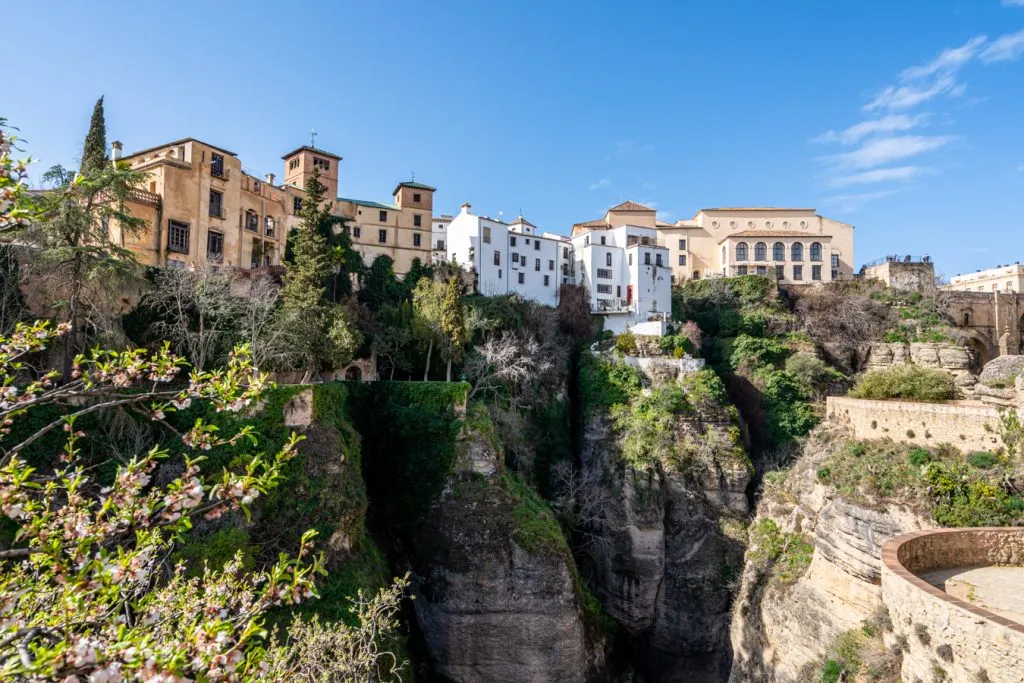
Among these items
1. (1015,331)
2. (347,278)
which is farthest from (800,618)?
(1015,331)

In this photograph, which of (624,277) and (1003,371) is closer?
(1003,371)

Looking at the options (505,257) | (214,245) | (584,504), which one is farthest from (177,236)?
(584,504)

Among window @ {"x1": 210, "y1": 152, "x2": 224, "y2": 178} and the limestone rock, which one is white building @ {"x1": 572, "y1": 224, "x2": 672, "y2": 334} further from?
window @ {"x1": 210, "y1": 152, "x2": 224, "y2": 178}

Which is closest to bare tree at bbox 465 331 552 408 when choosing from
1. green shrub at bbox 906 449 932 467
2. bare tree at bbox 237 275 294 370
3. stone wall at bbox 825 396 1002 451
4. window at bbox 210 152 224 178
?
bare tree at bbox 237 275 294 370

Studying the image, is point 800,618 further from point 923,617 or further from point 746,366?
point 746,366

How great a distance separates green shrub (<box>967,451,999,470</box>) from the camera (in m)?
Result: 18.2

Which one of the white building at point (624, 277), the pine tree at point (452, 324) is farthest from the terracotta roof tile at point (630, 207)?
the pine tree at point (452, 324)

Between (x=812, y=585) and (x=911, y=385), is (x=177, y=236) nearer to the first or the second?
(x=812, y=585)

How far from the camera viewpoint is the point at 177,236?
82.6ft

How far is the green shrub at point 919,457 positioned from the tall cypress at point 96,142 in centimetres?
2959

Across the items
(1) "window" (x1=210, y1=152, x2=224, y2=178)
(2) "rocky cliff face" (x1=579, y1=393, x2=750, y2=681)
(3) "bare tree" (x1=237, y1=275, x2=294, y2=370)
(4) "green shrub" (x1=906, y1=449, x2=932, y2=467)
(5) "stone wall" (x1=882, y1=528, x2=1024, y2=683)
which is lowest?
(2) "rocky cliff face" (x1=579, y1=393, x2=750, y2=681)

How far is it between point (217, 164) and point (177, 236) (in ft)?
14.6

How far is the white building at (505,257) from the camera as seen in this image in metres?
38.4

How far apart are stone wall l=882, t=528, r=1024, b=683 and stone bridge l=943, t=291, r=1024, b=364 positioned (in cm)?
3280
